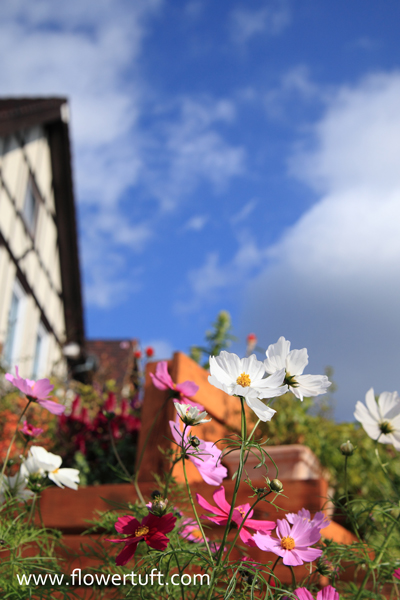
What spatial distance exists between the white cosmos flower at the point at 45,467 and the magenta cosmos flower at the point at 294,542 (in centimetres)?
49

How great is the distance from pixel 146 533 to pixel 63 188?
10249mm

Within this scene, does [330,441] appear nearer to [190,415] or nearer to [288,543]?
[288,543]

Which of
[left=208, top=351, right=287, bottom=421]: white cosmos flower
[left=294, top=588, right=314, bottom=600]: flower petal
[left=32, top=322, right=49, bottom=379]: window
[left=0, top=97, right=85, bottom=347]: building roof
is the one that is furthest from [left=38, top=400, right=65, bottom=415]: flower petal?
[left=32, top=322, right=49, bottom=379]: window

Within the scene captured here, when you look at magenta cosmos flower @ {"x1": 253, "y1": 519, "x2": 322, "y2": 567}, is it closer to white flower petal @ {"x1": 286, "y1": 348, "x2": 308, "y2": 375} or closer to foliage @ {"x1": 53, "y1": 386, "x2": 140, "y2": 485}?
white flower petal @ {"x1": 286, "y1": 348, "x2": 308, "y2": 375}

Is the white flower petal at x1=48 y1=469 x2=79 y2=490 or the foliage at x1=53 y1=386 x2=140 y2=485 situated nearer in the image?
the white flower petal at x1=48 y1=469 x2=79 y2=490

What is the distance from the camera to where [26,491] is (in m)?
1.24

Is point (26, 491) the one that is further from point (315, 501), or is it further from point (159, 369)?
point (315, 501)

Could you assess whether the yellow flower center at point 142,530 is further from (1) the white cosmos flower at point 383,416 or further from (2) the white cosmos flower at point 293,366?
(1) the white cosmos flower at point 383,416

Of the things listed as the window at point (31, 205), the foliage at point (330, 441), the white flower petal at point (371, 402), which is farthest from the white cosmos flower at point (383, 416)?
the window at point (31, 205)

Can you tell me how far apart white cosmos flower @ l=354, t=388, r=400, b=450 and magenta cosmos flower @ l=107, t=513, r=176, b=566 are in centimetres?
48

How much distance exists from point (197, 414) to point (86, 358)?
11.4 m

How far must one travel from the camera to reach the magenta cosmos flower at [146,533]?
0.81m

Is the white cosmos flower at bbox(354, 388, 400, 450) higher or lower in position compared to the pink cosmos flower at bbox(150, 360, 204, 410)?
Result: lower

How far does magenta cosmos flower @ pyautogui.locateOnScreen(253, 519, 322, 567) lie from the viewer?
842 millimetres
